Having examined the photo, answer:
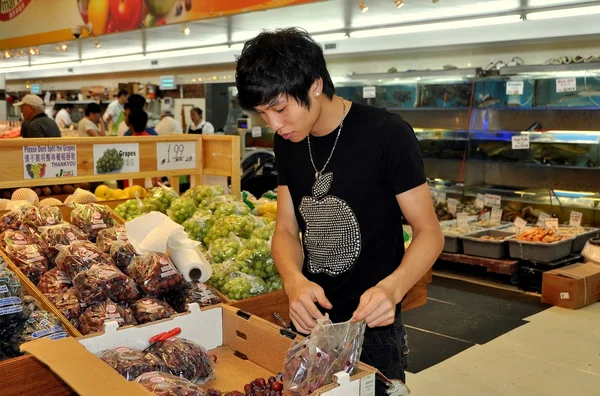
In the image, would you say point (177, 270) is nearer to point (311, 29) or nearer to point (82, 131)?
point (311, 29)

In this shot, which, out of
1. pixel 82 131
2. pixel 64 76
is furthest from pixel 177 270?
pixel 64 76

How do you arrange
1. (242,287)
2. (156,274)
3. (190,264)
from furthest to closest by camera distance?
(242,287) → (190,264) → (156,274)

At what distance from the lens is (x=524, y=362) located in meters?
4.23

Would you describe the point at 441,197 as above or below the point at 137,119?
below

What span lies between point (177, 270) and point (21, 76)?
16492mm

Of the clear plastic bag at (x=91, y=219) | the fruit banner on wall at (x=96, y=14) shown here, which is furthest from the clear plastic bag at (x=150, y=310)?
the fruit banner on wall at (x=96, y=14)

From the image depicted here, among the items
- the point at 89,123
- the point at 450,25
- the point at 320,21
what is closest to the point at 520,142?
the point at 450,25

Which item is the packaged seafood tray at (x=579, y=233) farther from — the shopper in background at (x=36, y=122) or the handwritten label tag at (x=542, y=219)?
the shopper in background at (x=36, y=122)

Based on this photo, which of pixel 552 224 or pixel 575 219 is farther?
pixel 575 219

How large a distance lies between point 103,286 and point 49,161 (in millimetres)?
1444

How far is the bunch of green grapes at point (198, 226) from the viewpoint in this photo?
11.3ft

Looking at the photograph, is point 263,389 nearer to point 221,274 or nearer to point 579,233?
point 221,274

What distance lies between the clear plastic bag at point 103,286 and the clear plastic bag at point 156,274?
63mm

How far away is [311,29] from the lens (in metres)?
7.03
